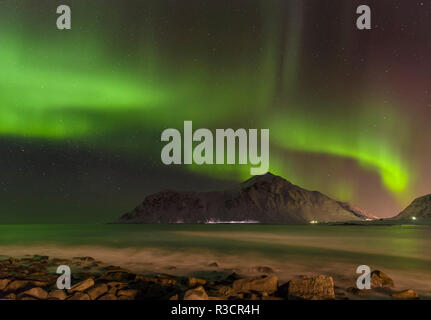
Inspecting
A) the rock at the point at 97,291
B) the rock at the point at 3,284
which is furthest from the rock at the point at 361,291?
the rock at the point at 3,284

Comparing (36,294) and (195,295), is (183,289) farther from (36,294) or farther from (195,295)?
(36,294)

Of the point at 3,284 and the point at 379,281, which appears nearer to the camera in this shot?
the point at 3,284

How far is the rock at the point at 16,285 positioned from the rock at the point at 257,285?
7.94 metres

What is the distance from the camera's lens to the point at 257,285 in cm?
1164

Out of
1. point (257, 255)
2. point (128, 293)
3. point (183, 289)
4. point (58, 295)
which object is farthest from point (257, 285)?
point (257, 255)

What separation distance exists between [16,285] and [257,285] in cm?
895

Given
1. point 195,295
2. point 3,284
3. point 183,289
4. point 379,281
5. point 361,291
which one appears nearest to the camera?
point 195,295

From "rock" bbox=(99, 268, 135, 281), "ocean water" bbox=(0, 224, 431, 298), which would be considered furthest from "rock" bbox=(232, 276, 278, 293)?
"ocean water" bbox=(0, 224, 431, 298)

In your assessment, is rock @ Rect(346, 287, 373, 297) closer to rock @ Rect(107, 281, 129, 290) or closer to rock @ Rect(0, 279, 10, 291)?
rock @ Rect(107, 281, 129, 290)

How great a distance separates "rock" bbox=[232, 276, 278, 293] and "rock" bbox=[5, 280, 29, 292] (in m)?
7.94

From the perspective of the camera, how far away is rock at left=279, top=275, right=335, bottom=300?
423 inches
